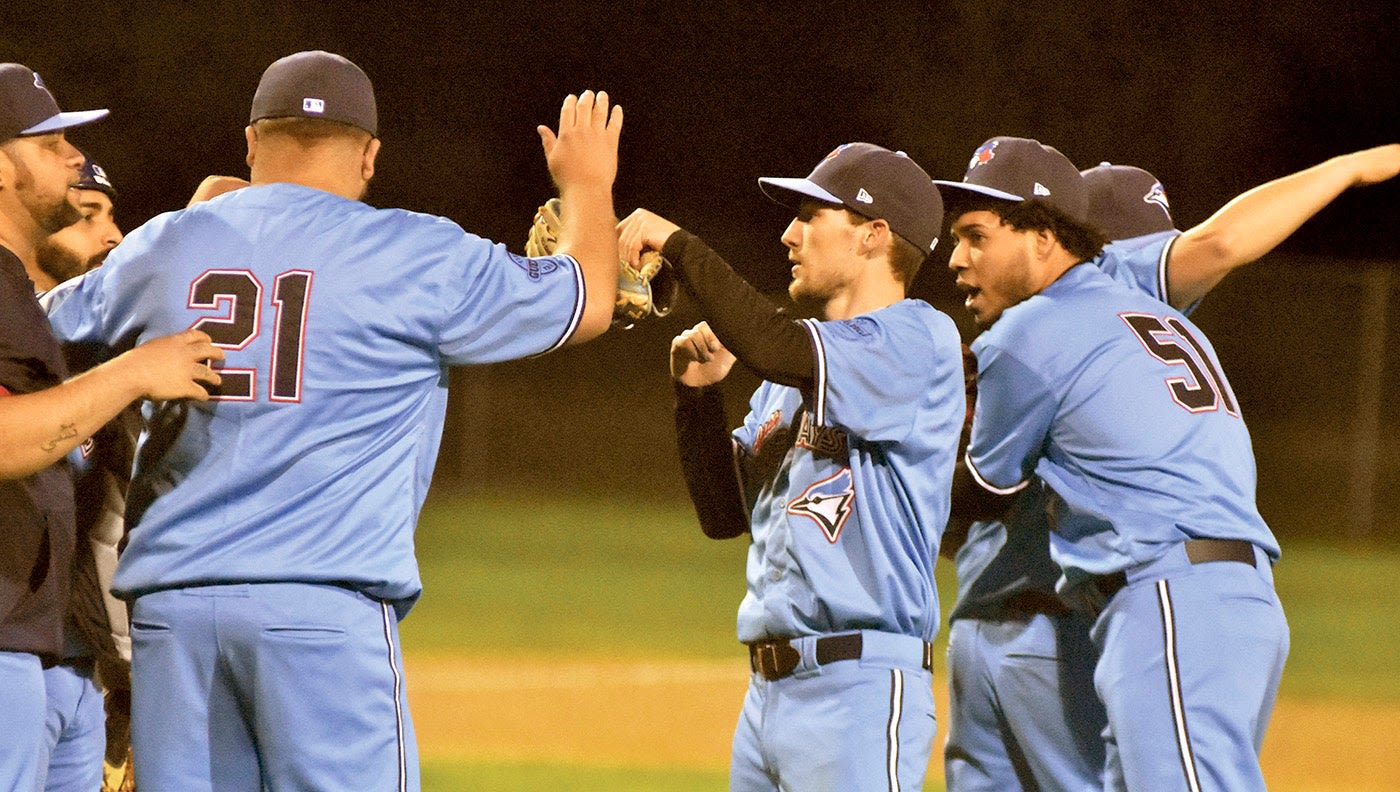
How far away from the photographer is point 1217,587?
387 cm

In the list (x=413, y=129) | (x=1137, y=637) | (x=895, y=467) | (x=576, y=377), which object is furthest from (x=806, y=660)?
(x=413, y=129)

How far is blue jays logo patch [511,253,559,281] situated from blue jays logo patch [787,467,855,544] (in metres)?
0.87

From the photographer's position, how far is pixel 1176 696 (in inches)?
148

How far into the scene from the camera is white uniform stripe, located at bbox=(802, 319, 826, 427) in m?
3.64

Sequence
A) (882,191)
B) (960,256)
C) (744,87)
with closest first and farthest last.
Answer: (882,191), (960,256), (744,87)

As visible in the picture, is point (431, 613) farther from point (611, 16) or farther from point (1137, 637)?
point (611, 16)

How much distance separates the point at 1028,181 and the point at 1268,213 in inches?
29.1

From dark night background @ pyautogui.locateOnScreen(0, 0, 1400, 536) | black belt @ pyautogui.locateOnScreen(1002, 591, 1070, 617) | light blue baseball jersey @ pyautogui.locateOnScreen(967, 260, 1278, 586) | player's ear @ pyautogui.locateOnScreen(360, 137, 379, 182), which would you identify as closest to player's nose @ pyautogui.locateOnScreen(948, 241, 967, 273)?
light blue baseball jersey @ pyautogui.locateOnScreen(967, 260, 1278, 586)

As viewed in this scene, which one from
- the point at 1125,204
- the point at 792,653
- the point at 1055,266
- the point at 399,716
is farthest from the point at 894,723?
the point at 1125,204

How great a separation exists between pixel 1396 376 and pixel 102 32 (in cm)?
1804

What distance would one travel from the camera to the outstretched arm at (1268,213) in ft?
14.8

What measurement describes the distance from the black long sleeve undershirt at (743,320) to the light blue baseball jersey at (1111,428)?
2.53 ft

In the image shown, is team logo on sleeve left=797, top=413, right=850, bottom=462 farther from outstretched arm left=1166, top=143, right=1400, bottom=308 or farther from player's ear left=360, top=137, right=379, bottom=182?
outstretched arm left=1166, top=143, right=1400, bottom=308

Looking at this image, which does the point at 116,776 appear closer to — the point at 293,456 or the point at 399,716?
the point at 399,716
